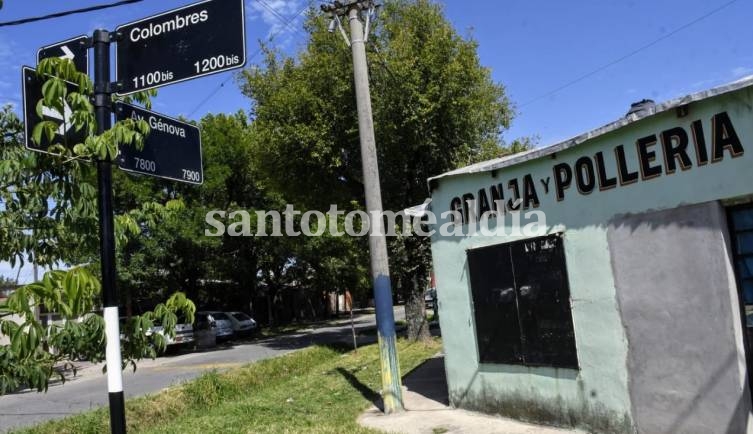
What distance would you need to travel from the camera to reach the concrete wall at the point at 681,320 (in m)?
5.43

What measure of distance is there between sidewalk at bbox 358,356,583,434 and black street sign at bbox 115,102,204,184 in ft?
15.1

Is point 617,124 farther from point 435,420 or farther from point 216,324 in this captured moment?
point 216,324

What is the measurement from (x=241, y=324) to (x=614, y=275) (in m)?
25.3

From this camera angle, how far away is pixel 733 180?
17.6ft

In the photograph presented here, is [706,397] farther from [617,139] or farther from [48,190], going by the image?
[48,190]

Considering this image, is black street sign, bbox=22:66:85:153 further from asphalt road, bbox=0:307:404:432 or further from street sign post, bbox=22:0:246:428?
asphalt road, bbox=0:307:404:432

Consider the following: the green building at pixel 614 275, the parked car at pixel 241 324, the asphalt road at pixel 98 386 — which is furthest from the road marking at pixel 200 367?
the green building at pixel 614 275

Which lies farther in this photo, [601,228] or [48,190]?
[601,228]

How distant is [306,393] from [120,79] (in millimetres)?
7616

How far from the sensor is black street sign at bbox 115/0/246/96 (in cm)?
386

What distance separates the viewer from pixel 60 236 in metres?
4.28

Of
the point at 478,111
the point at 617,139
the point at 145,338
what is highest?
the point at 478,111

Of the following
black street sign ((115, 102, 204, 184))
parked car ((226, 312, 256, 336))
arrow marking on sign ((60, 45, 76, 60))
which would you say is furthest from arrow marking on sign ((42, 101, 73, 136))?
parked car ((226, 312, 256, 336))

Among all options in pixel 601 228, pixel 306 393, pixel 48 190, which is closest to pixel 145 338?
pixel 48 190
